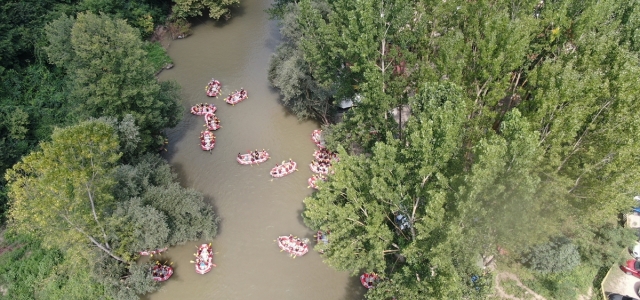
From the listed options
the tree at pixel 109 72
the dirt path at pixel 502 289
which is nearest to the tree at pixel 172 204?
the tree at pixel 109 72

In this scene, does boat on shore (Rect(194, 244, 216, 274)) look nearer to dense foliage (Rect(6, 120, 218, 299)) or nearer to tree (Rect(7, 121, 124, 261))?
dense foliage (Rect(6, 120, 218, 299))

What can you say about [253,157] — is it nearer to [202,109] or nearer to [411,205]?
[202,109]

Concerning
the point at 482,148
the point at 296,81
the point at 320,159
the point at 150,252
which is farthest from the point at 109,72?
the point at 482,148

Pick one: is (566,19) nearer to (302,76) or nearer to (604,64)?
(604,64)

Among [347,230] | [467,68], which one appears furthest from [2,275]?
[467,68]

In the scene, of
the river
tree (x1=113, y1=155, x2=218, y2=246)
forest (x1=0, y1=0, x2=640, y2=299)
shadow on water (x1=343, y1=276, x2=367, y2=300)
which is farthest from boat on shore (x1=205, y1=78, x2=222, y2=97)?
shadow on water (x1=343, y1=276, x2=367, y2=300)
